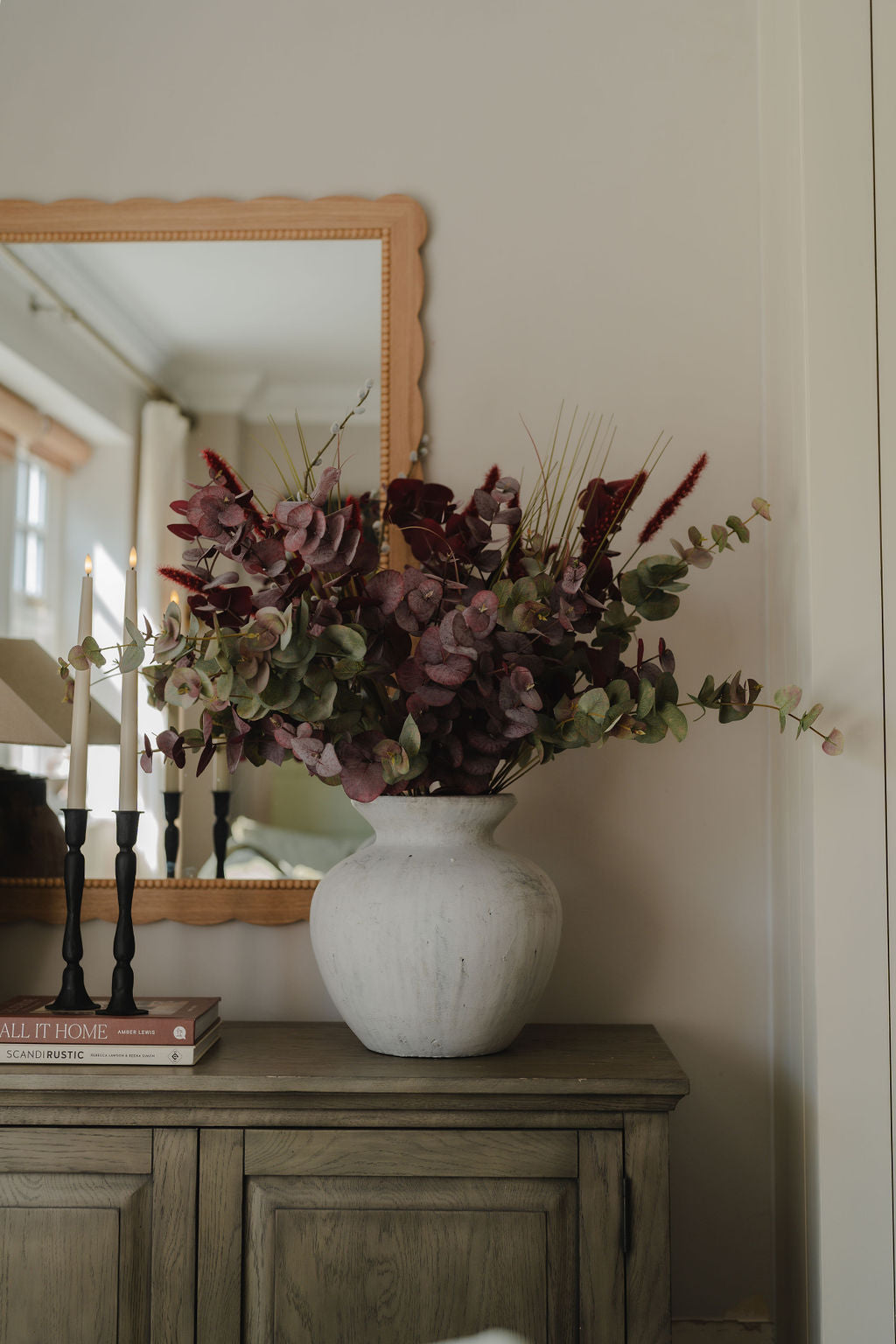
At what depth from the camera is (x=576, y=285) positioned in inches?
61.5

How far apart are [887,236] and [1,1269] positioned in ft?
5.07

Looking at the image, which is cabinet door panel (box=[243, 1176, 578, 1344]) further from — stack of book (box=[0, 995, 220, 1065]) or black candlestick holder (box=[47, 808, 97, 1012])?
black candlestick holder (box=[47, 808, 97, 1012])

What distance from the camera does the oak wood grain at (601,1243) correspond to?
109 centimetres

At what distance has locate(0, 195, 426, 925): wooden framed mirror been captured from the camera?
154 centimetres

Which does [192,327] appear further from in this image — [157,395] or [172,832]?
[172,832]

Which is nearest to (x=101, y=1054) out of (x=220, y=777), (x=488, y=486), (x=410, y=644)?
(x=220, y=777)

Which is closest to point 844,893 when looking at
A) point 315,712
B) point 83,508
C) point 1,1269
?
point 315,712

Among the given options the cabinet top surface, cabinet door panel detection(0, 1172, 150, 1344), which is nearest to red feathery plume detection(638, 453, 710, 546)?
the cabinet top surface

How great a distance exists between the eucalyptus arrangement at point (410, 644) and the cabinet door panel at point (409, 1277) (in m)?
0.46

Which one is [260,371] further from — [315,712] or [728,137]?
[728,137]

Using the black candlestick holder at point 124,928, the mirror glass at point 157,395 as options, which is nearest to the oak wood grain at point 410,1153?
the black candlestick holder at point 124,928

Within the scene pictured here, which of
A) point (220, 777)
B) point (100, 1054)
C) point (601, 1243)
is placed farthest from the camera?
point (220, 777)

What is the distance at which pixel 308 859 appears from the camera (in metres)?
1.51

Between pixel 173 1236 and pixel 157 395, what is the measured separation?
1.11 m
